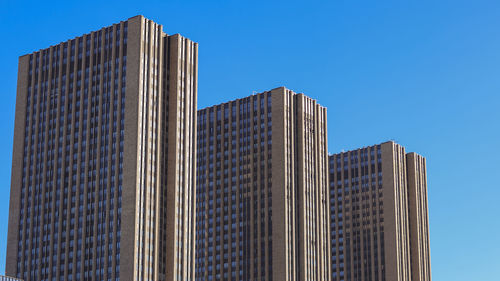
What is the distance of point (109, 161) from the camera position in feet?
577

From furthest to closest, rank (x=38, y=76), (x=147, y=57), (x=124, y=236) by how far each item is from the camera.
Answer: (x=38, y=76) < (x=147, y=57) < (x=124, y=236)

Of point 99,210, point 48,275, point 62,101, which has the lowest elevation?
point 48,275

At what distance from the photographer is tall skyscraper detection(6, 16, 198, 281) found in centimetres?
17050

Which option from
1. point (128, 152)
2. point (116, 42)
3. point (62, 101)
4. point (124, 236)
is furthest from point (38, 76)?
point (124, 236)

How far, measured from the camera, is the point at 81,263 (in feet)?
566

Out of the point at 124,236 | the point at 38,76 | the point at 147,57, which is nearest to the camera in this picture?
the point at 124,236

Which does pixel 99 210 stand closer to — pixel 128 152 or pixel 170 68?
pixel 128 152

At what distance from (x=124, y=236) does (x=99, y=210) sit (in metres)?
9.83

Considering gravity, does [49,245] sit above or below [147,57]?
below

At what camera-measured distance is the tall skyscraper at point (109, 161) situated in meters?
170

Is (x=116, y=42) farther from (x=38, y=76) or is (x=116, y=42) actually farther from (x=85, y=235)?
(x=85, y=235)

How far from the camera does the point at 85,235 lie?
6870 inches

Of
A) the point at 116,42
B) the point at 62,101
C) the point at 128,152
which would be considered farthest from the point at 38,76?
the point at 128,152

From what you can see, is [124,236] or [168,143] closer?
[124,236]
